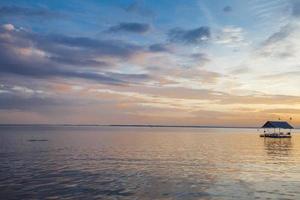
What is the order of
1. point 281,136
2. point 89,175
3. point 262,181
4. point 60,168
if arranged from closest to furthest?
point 262,181
point 89,175
point 60,168
point 281,136

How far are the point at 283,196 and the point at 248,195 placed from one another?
2.62m

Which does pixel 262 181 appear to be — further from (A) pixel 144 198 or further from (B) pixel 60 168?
(B) pixel 60 168

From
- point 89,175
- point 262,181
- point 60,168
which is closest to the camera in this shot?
point 262,181

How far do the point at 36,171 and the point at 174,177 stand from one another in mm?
15060

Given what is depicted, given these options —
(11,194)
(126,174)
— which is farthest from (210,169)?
(11,194)

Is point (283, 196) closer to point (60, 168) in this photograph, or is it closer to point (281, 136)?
point (60, 168)

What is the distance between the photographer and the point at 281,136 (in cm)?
13400

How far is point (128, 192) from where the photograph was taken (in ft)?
93.1

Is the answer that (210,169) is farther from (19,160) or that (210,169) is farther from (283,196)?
(19,160)

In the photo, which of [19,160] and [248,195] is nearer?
[248,195]

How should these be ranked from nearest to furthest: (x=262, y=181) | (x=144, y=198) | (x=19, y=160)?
(x=144, y=198) → (x=262, y=181) → (x=19, y=160)

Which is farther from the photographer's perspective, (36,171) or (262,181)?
(36,171)

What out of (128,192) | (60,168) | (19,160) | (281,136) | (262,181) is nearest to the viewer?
(128,192)

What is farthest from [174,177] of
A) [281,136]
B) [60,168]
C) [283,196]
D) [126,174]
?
[281,136]
